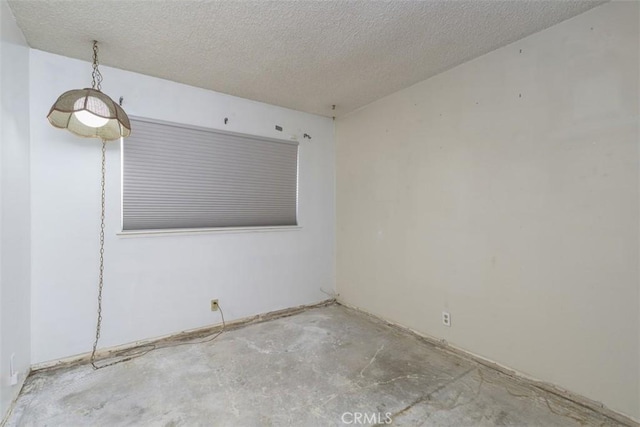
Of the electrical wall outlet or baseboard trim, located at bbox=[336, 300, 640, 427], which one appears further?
the electrical wall outlet

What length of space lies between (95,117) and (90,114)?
60 mm

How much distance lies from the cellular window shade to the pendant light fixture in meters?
0.26

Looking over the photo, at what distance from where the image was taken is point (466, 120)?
8.20ft

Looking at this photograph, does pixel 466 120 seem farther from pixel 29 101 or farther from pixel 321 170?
pixel 29 101

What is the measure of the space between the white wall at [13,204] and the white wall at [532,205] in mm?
3004

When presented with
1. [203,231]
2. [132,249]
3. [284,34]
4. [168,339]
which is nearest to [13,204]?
[132,249]

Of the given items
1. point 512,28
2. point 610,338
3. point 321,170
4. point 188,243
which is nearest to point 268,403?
point 188,243

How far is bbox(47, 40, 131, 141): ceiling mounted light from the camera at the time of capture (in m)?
1.83

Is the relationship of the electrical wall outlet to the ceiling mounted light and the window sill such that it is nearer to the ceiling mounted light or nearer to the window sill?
the window sill

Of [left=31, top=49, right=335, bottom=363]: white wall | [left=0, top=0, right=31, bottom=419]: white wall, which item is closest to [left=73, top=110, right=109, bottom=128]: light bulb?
[left=0, top=0, right=31, bottom=419]: white wall

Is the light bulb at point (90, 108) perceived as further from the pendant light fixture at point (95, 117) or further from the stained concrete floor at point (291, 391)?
the stained concrete floor at point (291, 391)

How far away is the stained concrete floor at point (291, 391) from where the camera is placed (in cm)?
175

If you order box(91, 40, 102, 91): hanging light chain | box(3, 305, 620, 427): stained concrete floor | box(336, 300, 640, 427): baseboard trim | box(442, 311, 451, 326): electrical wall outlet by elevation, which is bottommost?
box(3, 305, 620, 427): stained concrete floor

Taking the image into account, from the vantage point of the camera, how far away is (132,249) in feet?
8.67
